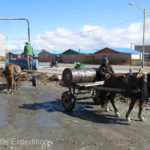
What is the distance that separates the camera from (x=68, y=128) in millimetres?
6504

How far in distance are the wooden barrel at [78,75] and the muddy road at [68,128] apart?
1.24 meters

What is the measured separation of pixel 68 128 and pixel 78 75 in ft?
8.02

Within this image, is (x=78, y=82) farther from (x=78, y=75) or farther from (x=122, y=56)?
(x=122, y=56)

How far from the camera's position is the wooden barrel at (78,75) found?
26.9 feet

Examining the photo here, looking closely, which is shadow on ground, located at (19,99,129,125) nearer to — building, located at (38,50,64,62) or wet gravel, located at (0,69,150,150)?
wet gravel, located at (0,69,150,150)

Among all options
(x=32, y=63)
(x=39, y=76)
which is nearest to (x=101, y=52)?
(x=39, y=76)

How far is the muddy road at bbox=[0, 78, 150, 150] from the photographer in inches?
207

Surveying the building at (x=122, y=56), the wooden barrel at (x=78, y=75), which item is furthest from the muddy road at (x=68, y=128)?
the building at (x=122, y=56)

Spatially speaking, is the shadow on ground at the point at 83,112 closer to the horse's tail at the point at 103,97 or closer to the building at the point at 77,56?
the horse's tail at the point at 103,97

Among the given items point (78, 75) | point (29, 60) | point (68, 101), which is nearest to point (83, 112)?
point (68, 101)

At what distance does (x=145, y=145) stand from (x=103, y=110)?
10.9ft

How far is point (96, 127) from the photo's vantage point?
6531mm

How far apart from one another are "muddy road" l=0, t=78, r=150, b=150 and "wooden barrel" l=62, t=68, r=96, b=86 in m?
1.24

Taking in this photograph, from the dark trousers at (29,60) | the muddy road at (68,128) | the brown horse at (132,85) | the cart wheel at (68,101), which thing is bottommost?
the muddy road at (68,128)
